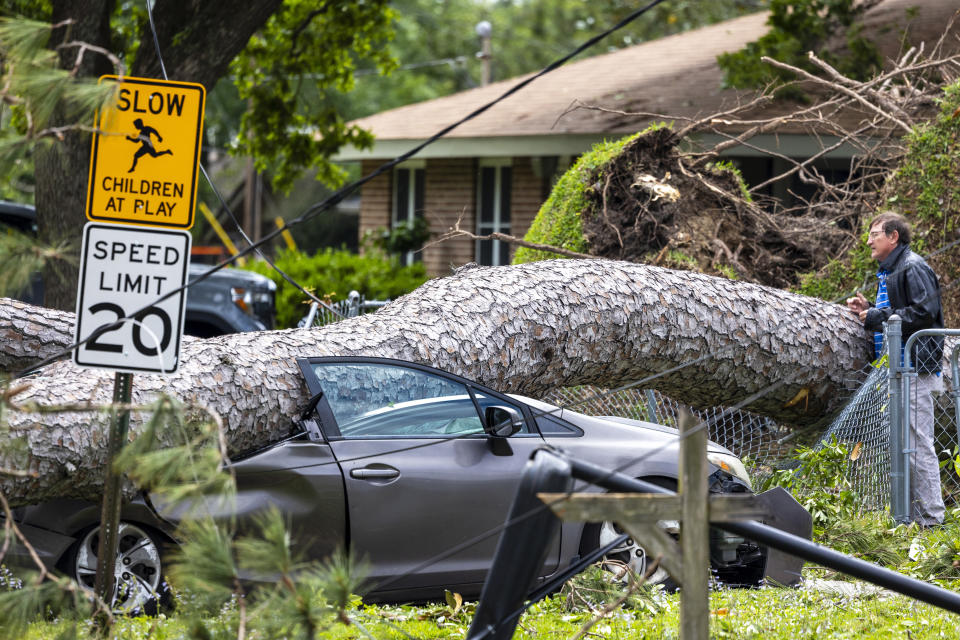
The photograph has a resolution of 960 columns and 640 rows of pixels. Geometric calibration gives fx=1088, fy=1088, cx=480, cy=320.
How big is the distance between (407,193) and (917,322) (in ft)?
44.8

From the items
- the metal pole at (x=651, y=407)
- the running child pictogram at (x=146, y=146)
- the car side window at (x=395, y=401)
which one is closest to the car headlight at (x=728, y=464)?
the car side window at (x=395, y=401)

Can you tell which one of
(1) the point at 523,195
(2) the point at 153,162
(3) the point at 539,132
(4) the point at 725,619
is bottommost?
(4) the point at 725,619

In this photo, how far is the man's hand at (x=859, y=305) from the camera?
8.34 m

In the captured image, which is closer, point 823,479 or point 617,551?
point 617,551

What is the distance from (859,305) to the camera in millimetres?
8398

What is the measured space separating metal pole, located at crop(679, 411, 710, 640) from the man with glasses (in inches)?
176

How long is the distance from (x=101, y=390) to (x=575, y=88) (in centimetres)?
1459

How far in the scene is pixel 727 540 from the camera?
219 inches

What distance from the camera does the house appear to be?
1573 cm

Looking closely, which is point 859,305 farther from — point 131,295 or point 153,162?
point 131,295

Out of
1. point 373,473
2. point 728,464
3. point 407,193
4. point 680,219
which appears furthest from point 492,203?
point 373,473

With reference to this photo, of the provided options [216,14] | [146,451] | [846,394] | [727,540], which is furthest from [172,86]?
[216,14]

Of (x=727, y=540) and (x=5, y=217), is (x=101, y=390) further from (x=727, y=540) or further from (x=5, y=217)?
(x=5, y=217)

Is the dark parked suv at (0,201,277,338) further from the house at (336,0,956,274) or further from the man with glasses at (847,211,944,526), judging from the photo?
the man with glasses at (847,211,944,526)
